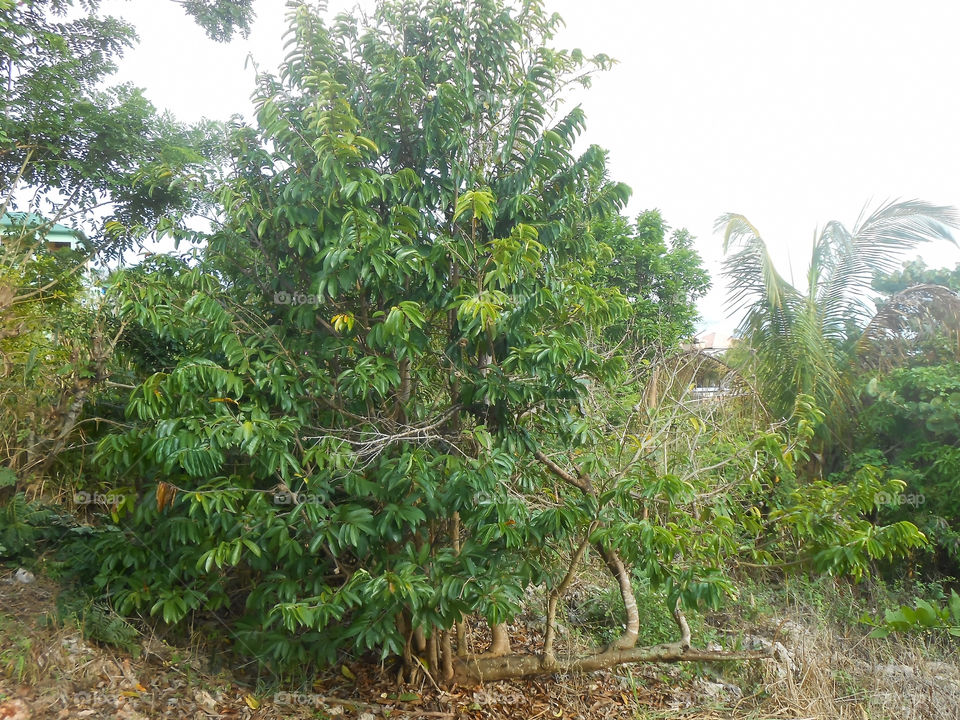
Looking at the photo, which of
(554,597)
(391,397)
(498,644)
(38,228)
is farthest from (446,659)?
(38,228)

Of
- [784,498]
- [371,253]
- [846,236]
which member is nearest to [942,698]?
[784,498]

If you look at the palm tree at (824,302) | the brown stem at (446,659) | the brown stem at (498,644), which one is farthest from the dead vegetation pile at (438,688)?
the palm tree at (824,302)

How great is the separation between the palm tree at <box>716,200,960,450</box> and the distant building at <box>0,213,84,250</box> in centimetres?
761

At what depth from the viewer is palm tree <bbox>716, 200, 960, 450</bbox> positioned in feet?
24.8

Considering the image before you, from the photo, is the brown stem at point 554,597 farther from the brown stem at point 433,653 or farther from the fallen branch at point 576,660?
the brown stem at point 433,653

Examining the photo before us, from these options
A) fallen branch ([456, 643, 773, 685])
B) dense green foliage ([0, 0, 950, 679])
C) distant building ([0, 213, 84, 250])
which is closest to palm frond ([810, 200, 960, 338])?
dense green foliage ([0, 0, 950, 679])

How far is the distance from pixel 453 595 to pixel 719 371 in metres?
4.67

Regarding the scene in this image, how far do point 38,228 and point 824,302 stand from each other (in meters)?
8.86

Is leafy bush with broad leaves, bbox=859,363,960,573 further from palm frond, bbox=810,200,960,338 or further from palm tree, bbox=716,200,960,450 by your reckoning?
palm frond, bbox=810,200,960,338

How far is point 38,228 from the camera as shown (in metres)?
6.04

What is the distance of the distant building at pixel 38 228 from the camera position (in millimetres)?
6102

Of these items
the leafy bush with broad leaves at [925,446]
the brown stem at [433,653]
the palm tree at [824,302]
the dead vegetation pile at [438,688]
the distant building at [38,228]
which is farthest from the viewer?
the palm tree at [824,302]

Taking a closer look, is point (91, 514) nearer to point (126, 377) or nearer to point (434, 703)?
point (126, 377)

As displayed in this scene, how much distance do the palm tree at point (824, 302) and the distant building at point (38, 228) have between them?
7.61 m
